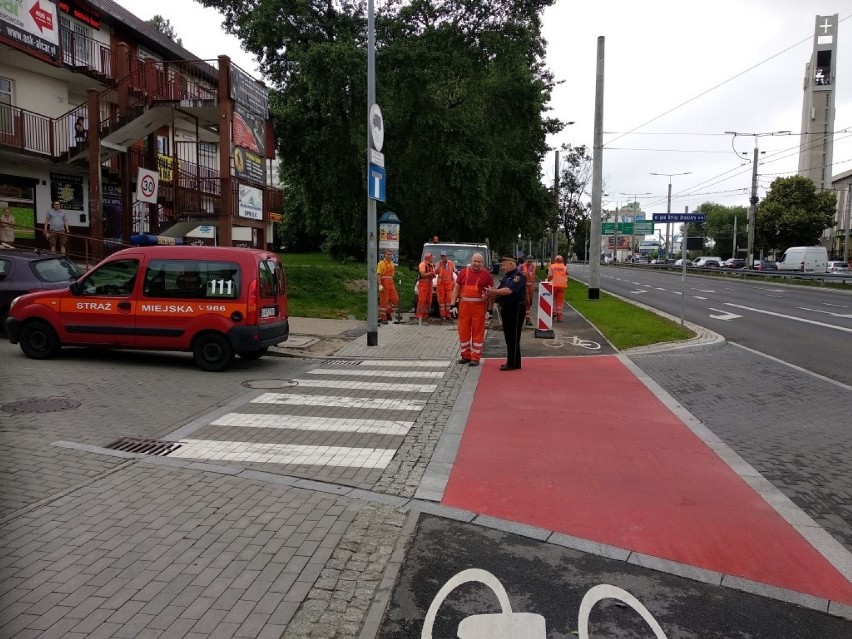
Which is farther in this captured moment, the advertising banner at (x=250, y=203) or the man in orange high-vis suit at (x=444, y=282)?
the advertising banner at (x=250, y=203)

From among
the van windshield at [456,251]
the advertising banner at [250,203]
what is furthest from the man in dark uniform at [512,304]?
the advertising banner at [250,203]

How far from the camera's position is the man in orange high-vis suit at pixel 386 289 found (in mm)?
17078

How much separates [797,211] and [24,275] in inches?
2667

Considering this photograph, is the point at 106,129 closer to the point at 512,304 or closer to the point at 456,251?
the point at 456,251

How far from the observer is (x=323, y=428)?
7258 millimetres

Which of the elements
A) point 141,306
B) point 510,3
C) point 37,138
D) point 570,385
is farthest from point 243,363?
point 510,3

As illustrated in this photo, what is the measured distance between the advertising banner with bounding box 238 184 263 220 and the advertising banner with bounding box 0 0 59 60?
670 cm

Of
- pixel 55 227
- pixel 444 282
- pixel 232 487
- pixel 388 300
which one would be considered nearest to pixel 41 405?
pixel 232 487

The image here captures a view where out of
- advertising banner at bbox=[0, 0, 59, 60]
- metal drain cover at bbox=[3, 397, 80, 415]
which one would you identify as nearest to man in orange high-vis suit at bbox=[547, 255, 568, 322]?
metal drain cover at bbox=[3, 397, 80, 415]

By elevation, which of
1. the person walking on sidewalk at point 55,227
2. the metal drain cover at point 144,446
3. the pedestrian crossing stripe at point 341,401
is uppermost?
the person walking on sidewalk at point 55,227

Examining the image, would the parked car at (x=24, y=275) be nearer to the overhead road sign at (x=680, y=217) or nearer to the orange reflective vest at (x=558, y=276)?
the orange reflective vest at (x=558, y=276)

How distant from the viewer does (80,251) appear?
19891mm

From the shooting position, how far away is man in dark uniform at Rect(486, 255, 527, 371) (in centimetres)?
1097

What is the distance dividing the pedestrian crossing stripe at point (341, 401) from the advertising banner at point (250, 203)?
451 inches
